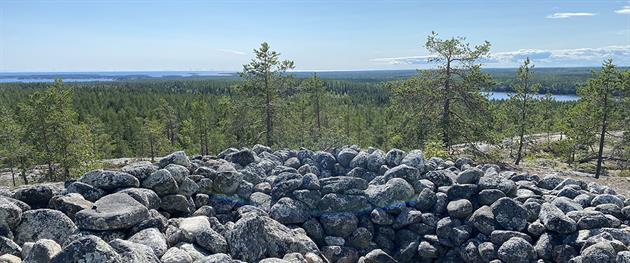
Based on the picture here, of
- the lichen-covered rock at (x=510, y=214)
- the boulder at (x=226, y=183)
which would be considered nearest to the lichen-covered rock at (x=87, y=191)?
the boulder at (x=226, y=183)

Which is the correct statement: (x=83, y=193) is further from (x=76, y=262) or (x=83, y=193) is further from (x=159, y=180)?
(x=76, y=262)

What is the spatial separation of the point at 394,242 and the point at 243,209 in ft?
12.2

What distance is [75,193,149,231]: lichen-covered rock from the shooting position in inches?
312

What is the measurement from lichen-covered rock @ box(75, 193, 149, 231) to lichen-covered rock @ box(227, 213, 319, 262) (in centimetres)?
183

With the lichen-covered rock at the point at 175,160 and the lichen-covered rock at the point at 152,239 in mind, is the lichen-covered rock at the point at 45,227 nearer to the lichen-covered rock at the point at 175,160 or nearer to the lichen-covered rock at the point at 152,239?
the lichen-covered rock at the point at 152,239

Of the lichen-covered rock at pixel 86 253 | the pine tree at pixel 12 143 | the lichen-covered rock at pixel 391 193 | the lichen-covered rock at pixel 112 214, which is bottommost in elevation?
the pine tree at pixel 12 143

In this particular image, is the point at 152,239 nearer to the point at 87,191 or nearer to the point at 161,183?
the point at 161,183

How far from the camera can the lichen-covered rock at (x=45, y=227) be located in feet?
25.5

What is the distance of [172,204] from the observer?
9.77m

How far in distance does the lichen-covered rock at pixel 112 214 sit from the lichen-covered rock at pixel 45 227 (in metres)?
0.22

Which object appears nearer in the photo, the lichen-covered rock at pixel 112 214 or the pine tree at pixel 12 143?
the lichen-covered rock at pixel 112 214

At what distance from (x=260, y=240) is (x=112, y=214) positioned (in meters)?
2.81

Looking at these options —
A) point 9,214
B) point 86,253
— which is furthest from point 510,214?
point 9,214

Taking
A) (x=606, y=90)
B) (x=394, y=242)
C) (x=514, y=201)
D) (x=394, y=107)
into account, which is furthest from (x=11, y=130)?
(x=606, y=90)
